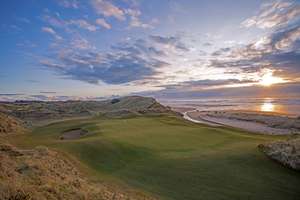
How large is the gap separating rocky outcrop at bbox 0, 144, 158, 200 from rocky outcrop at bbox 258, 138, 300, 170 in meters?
10.8

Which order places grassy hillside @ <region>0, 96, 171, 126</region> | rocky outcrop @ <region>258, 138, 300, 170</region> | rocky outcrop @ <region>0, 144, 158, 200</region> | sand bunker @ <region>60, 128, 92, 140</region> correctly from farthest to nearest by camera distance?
grassy hillside @ <region>0, 96, 171, 126</region> → sand bunker @ <region>60, 128, 92, 140</region> → rocky outcrop @ <region>258, 138, 300, 170</region> → rocky outcrop @ <region>0, 144, 158, 200</region>

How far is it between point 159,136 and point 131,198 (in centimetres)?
1465

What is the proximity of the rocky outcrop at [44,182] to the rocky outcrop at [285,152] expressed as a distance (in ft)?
35.4

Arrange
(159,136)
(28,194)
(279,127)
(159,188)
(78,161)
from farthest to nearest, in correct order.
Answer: (279,127) → (159,136) → (78,161) → (159,188) → (28,194)

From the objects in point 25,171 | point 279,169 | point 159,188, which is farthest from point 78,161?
point 279,169

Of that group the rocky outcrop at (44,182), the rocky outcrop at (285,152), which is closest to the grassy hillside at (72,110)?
the rocky outcrop at (44,182)

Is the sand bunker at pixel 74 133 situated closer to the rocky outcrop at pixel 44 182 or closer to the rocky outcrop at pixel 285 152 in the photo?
the rocky outcrop at pixel 44 182

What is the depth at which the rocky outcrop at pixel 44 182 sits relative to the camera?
321 inches

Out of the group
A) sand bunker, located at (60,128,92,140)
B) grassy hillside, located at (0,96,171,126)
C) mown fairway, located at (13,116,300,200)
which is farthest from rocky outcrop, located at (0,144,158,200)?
grassy hillside, located at (0,96,171,126)

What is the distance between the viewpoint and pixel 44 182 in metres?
10.4

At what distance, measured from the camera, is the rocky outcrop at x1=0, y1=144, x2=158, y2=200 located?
8148mm

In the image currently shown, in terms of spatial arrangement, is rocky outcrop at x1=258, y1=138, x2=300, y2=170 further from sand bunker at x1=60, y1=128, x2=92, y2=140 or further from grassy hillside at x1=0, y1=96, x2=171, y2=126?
grassy hillside at x1=0, y1=96, x2=171, y2=126

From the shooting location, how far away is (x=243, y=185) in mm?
13547

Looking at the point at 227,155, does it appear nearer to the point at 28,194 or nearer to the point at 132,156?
the point at 132,156
